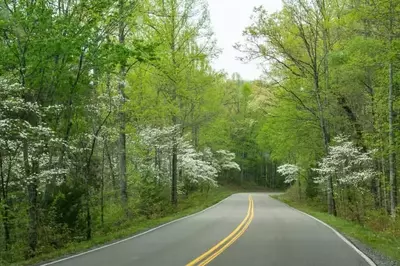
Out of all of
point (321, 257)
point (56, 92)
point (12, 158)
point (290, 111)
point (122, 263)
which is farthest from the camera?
point (290, 111)

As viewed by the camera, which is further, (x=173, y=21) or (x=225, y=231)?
(x=173, y=21)

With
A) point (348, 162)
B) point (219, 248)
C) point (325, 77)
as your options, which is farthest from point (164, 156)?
point (219, 248)

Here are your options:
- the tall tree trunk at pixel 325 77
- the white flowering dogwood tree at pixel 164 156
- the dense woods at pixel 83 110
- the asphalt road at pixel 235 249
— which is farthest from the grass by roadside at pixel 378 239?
the white flowering dogwood tree at pixel 164 156

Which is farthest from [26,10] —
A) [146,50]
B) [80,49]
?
[146,50]

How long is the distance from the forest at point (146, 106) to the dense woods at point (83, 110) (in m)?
0.07

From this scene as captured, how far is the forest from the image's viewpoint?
12617 mm

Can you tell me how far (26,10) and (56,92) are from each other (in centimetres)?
387

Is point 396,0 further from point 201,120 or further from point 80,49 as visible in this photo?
point 201,120

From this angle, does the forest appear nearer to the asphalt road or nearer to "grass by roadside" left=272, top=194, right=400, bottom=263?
"grass by roadside" left=272, top=194, right=400, bottom=263

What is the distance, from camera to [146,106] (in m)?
21.1

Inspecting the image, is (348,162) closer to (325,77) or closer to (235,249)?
(325,77)

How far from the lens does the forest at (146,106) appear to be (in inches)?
497

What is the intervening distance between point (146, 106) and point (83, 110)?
504 cm

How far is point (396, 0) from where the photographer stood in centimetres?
1423
